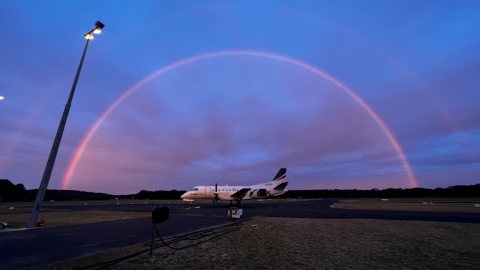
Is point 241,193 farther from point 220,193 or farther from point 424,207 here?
point 424,207

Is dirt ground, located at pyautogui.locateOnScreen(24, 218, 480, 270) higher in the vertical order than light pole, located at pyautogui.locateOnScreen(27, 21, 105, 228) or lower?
lower

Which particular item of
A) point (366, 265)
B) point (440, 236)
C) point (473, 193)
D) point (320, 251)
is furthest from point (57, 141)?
point (473, 193)

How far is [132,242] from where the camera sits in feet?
37.0

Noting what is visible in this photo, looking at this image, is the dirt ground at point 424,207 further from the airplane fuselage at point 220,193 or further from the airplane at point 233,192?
the airplane fuselage at point 220,193

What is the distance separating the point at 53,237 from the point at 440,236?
72.4ft

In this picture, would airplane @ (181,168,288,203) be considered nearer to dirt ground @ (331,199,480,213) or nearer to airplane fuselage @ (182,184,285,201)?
airplane fuselage @ (182,184,285,201)

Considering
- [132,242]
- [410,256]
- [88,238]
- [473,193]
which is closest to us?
[410,256]

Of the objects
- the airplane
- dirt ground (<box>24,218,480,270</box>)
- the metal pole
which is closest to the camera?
dirt ground (<box>24,218,480,270</box>)

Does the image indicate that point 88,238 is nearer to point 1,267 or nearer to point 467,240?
point 1,267


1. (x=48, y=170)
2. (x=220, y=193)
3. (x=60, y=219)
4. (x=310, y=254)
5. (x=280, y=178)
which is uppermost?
(x=280, y=178)

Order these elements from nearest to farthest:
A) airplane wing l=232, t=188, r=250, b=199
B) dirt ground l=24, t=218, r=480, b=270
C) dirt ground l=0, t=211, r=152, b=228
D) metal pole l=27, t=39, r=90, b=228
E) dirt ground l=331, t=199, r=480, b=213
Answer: dirt ground l=24, t=218, r=480, b=270 → metal pole l=27, t=39, r=90, b=228 → dirt ground l=0, t=211, r=152, b=228 → dirt ground l=331, t=199, r=480, b=213 → airplane wing l=232, t=188, r=250, b=199

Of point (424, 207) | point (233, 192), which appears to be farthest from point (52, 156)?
point (424, 207)

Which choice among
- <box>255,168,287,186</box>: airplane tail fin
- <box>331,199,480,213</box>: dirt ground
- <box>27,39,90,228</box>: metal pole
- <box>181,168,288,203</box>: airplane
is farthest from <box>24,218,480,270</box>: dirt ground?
<box>255,168,287,186</box>: airplane tail fin

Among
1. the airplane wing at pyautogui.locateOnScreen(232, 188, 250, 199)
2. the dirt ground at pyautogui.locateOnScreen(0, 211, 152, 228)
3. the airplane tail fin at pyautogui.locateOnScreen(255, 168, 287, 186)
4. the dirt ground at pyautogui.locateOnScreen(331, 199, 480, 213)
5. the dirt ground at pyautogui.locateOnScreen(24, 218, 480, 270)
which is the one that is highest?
the airplane tail fin at pyautogui.locateOnScreen(255, 168, 287, 186)
